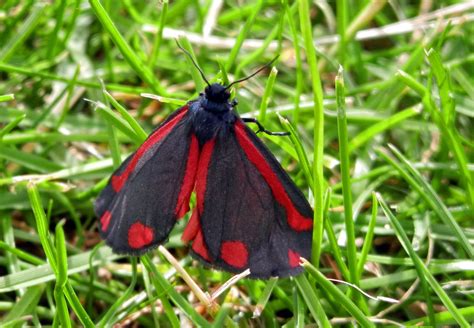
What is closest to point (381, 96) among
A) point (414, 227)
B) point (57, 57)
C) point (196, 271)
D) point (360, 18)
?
point (360, 18)

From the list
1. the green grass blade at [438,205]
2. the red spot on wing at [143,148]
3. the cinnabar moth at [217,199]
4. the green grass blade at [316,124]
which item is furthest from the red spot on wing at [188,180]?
the green grass blade at [438,205]

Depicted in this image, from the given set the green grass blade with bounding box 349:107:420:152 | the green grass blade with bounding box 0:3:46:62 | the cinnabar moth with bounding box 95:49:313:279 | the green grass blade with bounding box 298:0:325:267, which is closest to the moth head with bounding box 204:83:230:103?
the cinnabar moth with bounding box 95:49:313:279

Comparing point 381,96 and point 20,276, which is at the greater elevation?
point 381,96

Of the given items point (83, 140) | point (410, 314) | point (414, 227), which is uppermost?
point (83, 140)

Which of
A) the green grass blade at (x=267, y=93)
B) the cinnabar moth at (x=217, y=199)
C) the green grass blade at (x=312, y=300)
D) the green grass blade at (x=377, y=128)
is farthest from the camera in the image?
the green grass blade at (x=377, y=128)

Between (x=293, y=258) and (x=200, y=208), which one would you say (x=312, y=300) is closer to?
(x=293, y=258)

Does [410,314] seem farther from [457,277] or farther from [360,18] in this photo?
[360,18]

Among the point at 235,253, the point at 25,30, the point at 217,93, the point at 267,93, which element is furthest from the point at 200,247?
the point at 25,30

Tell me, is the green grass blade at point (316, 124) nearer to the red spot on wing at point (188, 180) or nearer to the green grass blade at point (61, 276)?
the red spot on wing at point (188, 180)
